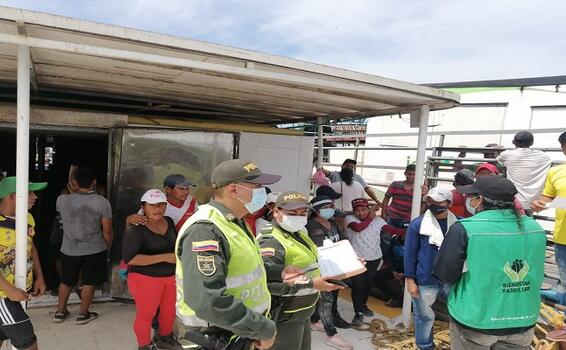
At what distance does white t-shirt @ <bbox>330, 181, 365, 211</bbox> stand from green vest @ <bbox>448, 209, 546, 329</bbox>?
3.39 m

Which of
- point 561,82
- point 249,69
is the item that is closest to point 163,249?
point 249,69

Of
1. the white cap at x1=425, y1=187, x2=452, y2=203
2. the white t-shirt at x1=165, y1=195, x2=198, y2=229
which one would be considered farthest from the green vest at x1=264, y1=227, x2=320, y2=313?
the white t-shirt at x1=165, y1=195, x2=198, y2=229

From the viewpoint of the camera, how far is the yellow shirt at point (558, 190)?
3705mm

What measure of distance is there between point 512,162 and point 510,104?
196 inches

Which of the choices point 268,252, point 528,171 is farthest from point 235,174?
point 528,171

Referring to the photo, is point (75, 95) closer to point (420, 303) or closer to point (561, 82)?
point (420, 303)

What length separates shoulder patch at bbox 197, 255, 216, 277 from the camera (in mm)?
1657

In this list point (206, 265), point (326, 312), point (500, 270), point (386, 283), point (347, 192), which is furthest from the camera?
point (347, 192)

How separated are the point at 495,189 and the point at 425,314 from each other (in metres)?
1.55

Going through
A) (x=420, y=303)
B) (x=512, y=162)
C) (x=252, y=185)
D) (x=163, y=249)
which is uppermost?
(x=512, y=162)

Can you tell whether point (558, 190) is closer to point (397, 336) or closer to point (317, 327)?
point (397, 336)

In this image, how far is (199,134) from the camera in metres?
4.90

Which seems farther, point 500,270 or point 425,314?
point 425,314

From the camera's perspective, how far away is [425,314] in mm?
3480
